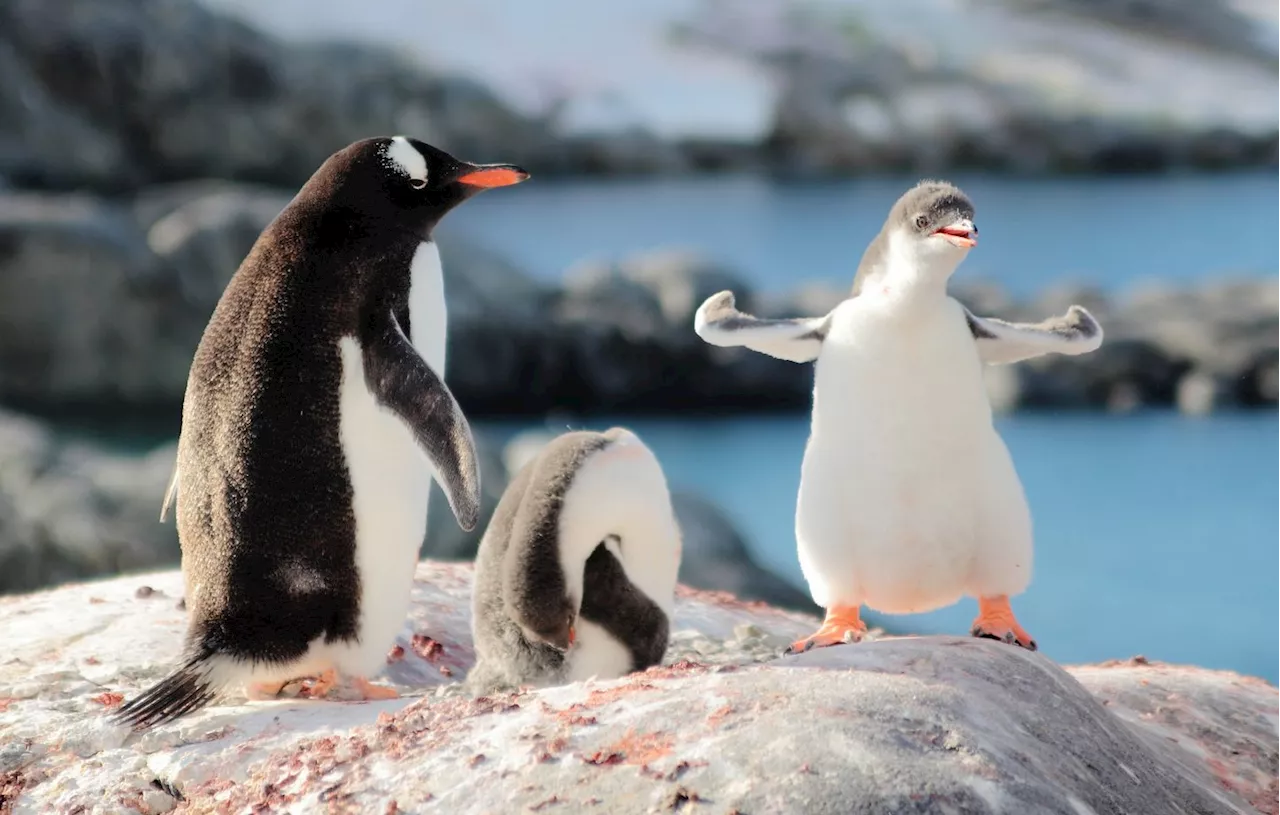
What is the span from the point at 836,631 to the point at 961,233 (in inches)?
31.7

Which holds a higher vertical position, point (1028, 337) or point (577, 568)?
point (1028, 337)

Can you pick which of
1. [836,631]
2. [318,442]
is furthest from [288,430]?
[836,631]

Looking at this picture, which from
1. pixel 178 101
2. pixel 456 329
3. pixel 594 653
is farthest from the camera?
pixel 178 101

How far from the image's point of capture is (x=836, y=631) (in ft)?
9.57

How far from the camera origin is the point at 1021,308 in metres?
14.4

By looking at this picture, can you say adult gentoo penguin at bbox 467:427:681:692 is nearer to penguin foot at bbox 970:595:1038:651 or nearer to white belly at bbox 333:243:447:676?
white belly at bbox 333:243:447:676


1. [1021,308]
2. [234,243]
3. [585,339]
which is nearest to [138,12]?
[234,243]

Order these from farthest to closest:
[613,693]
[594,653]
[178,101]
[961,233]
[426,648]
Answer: [178,101], [426,648], [594,653], [961,233], [613,693]

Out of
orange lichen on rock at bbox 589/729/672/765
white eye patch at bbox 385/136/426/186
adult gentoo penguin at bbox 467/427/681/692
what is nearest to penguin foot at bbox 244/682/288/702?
adult gentoo penguin at bbox 467/427/681/692

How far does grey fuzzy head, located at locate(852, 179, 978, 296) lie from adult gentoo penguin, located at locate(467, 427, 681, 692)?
69 cm

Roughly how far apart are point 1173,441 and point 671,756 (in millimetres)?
10853

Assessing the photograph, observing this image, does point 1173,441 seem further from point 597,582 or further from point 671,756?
point 671,756

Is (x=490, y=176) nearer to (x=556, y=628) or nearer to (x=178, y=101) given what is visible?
(x=556, y=628)

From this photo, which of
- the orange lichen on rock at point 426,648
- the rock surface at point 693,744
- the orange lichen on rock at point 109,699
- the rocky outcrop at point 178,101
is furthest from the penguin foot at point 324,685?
the rocky outcrop at point 178,101
